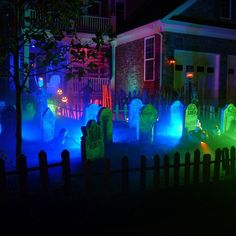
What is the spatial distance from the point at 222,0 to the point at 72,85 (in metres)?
9.14

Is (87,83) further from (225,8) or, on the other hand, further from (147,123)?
(147,123)

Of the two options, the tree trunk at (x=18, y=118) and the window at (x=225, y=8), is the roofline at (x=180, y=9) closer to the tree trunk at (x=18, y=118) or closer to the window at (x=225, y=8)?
the window at (x=225, y=8)

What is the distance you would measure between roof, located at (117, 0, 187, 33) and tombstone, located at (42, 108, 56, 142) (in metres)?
9.03

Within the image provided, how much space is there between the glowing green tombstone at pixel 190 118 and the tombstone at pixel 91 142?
155 inches

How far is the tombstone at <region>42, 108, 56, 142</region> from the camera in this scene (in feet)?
30.9

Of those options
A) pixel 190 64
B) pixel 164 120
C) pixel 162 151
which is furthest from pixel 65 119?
pixel 190 64

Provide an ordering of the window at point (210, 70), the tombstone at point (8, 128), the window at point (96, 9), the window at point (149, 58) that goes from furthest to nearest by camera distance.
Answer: the window at point (96, 9), the window at point (210, 70), the window at point (149, 58), the tombstone at point (8, 128)

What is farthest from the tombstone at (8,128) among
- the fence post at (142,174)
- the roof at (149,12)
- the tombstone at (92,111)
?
the roof at (149,12)

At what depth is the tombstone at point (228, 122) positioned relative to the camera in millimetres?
12248

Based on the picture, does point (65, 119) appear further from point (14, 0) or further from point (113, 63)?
point (113, 63)

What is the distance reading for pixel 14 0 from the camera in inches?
256

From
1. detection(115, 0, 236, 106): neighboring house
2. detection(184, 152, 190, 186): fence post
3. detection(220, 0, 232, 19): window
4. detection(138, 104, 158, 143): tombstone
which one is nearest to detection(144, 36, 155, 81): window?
detection(115, 0, 236, 106): neighboring house

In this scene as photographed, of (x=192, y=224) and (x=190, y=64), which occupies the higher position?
(x=190, y=64)

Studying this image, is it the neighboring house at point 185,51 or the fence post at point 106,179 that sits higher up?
the neighboring house at point 185,51
